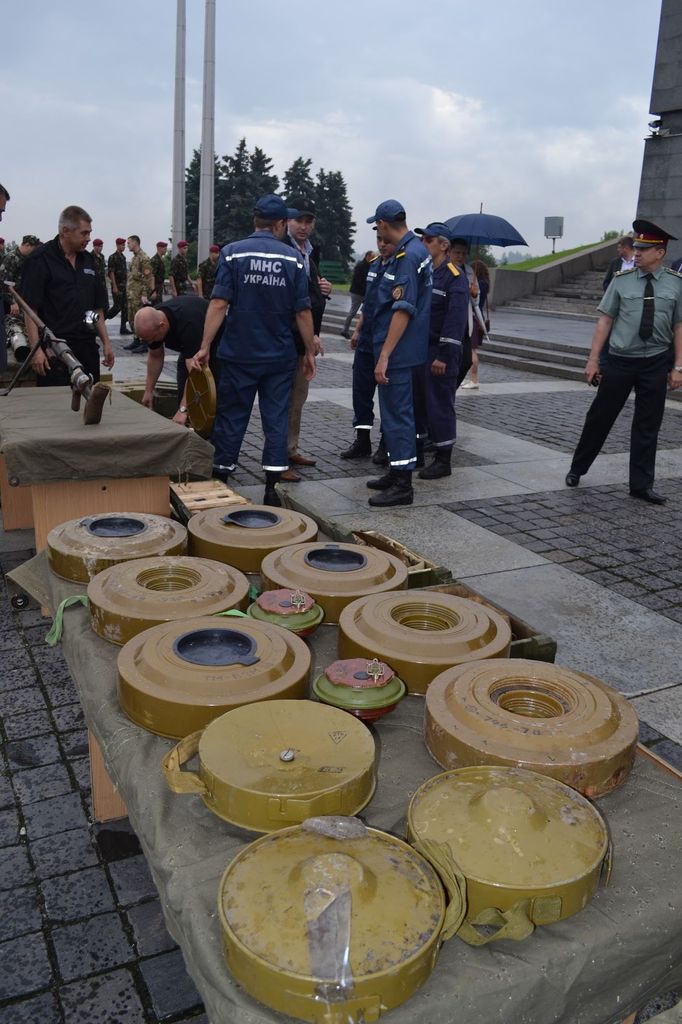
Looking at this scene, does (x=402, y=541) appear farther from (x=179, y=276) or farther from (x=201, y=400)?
(x=179, y=276)

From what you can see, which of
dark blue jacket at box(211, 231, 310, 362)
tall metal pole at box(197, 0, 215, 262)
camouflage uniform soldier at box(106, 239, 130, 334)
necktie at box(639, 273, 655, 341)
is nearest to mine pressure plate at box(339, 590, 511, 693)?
dark blue jacket at box(211, 231, 310, 362)

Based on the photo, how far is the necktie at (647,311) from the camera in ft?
20.6

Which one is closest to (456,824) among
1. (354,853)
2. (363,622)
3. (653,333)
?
(354,853)

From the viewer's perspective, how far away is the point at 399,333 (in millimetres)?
5980

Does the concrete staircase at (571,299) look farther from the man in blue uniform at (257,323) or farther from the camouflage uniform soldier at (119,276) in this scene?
the man in blue uniform at (257,323)

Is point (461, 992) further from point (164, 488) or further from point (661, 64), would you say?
point (661, 64)

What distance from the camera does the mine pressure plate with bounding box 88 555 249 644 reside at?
96.0 inches

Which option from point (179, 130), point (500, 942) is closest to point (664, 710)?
point (500, 942)

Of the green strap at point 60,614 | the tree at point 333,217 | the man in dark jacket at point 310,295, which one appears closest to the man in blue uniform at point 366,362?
the man in dark jacket at point 310,295

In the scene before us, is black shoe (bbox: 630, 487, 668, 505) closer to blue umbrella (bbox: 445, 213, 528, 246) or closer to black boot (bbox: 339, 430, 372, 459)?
black boot (bbox: 339, 430, 372, 459)

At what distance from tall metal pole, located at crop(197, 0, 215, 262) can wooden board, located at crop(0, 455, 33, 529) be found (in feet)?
66.7

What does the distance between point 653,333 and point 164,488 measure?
4.11 m

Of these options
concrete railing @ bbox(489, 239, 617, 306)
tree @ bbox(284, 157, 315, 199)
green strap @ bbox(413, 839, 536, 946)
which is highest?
tree @ bbox(284, 157, 315, 199)

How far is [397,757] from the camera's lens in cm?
200
